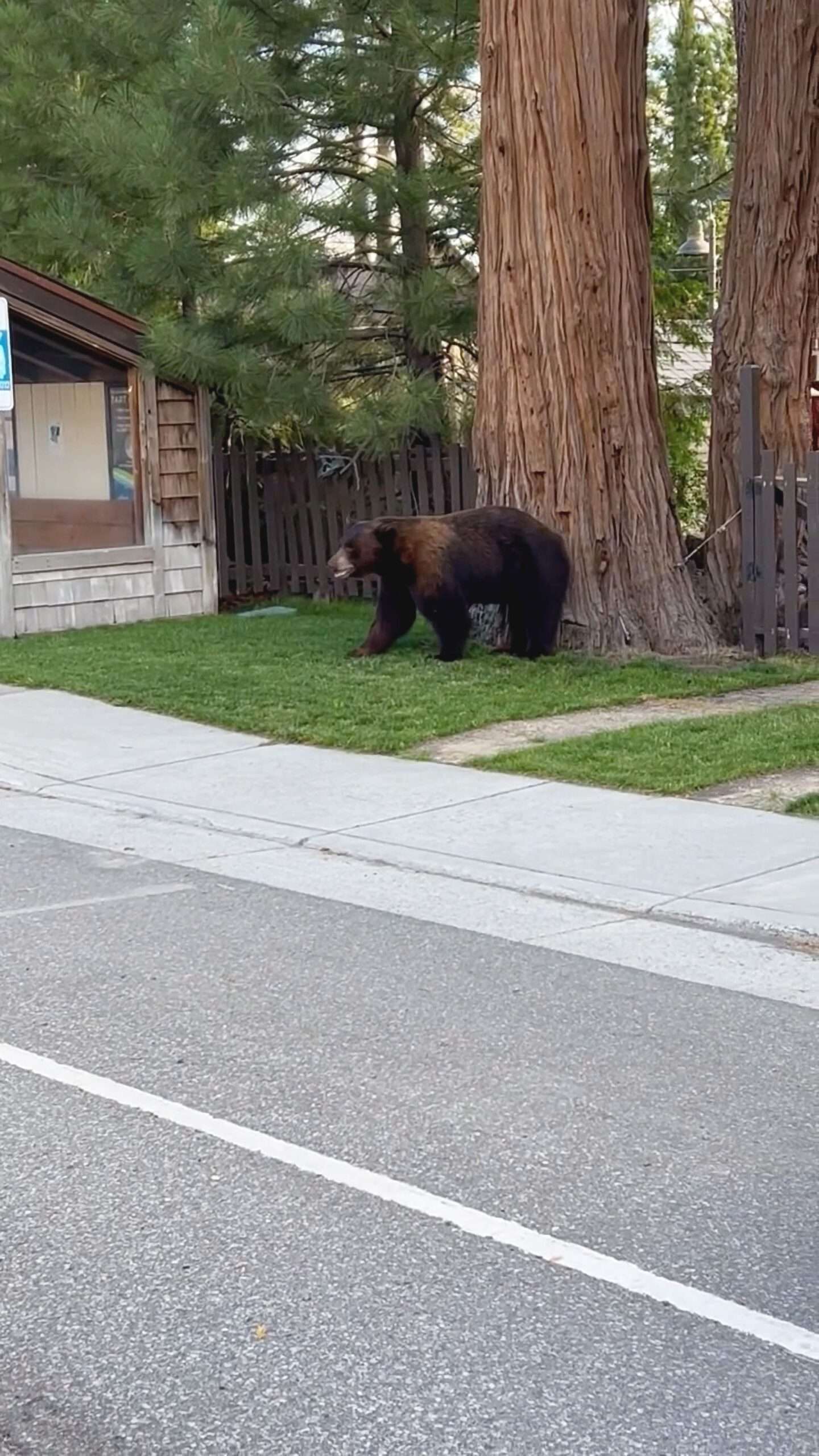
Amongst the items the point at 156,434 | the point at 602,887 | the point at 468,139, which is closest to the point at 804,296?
the point at 468,139

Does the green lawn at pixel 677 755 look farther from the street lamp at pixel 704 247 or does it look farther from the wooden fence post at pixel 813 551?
the street lamp at pixel 704 247

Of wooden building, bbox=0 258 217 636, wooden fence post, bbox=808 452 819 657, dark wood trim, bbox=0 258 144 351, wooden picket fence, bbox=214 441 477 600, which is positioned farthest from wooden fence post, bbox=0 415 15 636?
wooden fence post, bbox=808 452 819 657

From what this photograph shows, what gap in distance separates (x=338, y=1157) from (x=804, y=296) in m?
11.3

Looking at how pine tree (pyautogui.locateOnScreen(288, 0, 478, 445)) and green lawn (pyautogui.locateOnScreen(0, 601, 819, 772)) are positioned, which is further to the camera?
pine tree (pyautogui.locateOnScreen(288, 0, 478, 445))

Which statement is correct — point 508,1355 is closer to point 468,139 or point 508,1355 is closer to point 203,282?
point 203,282

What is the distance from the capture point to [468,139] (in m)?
17.8

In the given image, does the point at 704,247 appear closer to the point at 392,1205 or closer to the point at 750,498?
the point at 750,498

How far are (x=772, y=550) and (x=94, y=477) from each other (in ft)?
22.2

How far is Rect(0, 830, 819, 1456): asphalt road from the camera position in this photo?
3.49 metres

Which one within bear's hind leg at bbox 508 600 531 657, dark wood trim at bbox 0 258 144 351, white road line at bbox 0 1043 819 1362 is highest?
dark wood trim at bbox 0 258 144 351

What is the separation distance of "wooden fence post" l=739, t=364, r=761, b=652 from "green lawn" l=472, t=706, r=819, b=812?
3036 mm

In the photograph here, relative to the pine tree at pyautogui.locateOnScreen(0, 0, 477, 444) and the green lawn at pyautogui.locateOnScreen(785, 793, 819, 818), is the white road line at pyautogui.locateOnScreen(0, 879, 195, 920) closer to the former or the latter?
the green lawn at pyautogui.locateOnScreen(785, 793, 819, 818)

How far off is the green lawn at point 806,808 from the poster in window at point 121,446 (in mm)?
10091

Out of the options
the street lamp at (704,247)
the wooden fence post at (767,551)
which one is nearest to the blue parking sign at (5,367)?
the wooden fence post at (767,551)
